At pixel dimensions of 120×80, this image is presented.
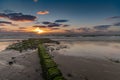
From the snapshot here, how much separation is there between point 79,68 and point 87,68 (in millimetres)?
1612

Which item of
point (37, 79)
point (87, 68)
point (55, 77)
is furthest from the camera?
point (87, 68)

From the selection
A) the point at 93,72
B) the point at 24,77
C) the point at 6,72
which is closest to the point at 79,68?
the point at 93,72

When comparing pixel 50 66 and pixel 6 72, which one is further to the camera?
pixel 6 72

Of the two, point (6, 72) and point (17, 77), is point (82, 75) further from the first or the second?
point (6, 72)

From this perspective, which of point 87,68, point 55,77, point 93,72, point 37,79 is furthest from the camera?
point 87,68

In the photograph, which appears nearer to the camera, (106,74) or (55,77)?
(55,77)

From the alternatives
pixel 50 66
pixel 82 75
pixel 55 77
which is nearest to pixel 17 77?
pixel 50 66

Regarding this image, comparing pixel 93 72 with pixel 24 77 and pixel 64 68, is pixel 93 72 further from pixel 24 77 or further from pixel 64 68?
pixel 24 77

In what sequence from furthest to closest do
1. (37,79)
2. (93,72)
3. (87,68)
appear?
(87,68)
(93,72)
(37,79)

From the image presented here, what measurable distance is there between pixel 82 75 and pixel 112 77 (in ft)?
16.3

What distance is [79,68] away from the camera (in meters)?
28.0

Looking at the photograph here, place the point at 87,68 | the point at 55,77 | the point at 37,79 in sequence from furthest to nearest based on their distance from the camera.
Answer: the point at 87,68 < the point at 37,79 < the point at 55,77

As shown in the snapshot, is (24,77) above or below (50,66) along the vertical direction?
below

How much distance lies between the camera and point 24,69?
92.7 ft
